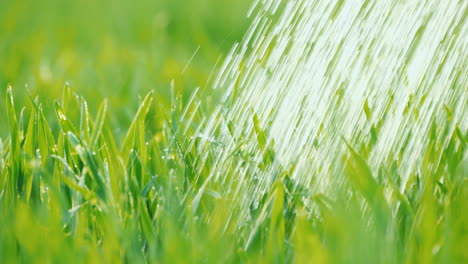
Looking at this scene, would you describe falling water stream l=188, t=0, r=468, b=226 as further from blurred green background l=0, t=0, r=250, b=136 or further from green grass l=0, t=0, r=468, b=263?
blurred green background l=0, t=0, r=250, b=136

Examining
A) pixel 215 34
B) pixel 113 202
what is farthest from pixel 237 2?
pixel 113 202

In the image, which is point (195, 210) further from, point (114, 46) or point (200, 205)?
point (114, 46)

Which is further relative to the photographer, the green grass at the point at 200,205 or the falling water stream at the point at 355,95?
the falling water stream at the point at 355,95

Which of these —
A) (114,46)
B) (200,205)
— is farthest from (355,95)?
(114,46)

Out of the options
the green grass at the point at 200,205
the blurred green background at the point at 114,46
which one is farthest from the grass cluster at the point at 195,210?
the blurred green background at the point at 114,46

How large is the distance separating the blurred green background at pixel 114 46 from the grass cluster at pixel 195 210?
72 cm

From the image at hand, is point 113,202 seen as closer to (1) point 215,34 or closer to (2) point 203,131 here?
(2) point 203,131

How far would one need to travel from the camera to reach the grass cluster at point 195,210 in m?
1.14

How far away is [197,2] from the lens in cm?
459

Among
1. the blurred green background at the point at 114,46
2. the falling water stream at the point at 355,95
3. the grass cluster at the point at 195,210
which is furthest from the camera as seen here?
the blurred green background at the point at 114,46

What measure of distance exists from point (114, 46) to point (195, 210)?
249 centimetres

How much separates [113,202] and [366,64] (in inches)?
21.9

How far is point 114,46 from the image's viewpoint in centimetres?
369

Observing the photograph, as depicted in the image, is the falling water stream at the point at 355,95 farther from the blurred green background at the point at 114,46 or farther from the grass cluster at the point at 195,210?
the blurred green background at the point at 114,46
